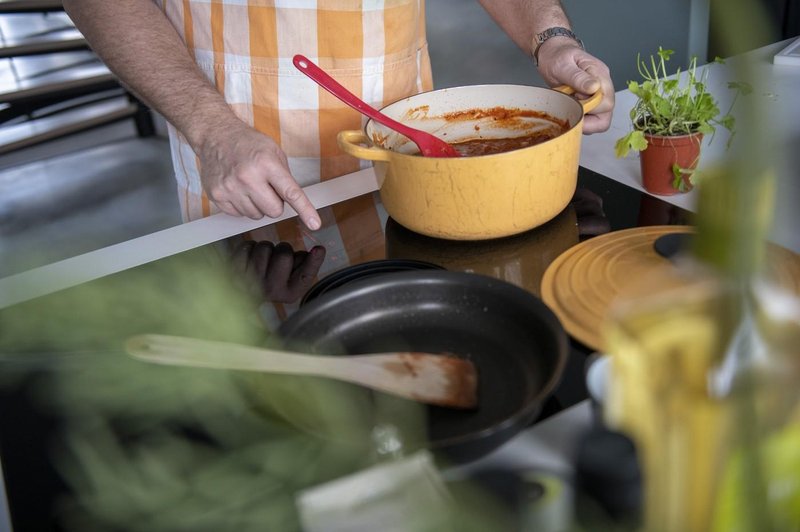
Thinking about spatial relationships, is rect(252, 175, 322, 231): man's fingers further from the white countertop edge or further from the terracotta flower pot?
the terracotta flower pot

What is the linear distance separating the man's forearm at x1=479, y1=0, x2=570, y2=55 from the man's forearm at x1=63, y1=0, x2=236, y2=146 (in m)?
0.55

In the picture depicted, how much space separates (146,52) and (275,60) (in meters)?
0.20

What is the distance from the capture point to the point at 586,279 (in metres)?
0.75

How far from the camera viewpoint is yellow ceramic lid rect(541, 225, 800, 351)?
69 centimetres

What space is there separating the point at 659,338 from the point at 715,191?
55mm

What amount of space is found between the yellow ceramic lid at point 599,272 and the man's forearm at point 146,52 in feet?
1.90

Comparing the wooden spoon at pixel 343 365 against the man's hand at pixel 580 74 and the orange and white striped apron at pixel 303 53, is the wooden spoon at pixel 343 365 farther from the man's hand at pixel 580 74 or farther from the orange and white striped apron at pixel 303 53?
the orange and white striped apron at pixel 303 53

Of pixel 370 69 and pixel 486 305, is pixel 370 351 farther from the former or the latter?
pixel 370 69

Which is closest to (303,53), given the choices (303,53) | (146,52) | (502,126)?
(303,53)

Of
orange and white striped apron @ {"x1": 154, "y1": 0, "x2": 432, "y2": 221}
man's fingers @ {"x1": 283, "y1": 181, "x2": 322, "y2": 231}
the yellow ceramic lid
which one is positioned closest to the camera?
the yellow ceramic lid

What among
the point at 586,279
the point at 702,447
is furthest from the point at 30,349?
the point at 702,447

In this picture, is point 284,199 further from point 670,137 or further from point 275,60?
point 670,137

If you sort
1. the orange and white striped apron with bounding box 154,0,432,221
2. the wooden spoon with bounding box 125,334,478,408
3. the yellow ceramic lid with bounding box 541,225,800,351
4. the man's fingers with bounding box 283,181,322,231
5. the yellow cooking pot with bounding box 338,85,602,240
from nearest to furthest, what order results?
the wooden spoon with bounding box 125,334,478,408 < the yellow ceramic lid with bounding box 541,225,800,351 < the yellow cooking pot with bounding box 338,85,602,240 < the man's fingers with bounding box 283,181,322,231 < the orange and white striped apron with bounding box 154,0,432,221

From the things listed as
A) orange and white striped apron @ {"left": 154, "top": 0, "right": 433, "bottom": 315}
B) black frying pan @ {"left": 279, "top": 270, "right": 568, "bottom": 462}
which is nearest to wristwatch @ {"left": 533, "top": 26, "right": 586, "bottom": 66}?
orange and white striped apron @ {"left": 154, "top": 0, "right": 433, "bottom": 315}
